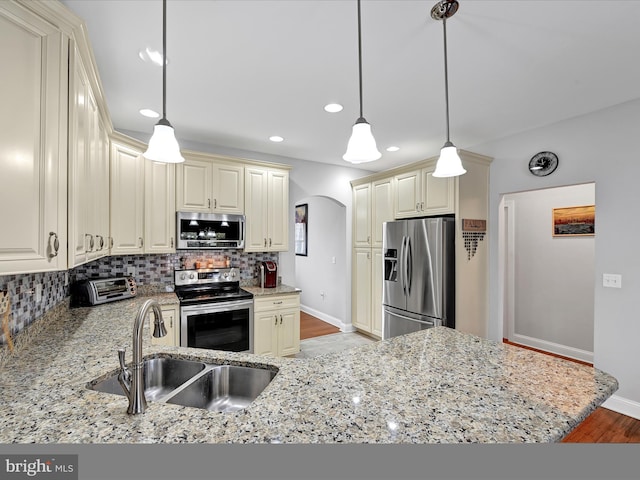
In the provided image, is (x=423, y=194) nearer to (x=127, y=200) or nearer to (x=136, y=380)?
(x=127, y=200)

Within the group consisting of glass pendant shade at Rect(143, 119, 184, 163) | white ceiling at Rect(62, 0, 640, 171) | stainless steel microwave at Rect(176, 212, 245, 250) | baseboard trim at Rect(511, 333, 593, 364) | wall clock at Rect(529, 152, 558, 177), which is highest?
white ceiling at Rect(62, 0, 640, 171)

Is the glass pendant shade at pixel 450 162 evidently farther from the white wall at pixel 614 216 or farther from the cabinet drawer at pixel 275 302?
the cabinet drawer at pixel 275 302

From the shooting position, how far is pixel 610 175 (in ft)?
8.61

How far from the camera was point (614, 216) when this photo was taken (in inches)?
103

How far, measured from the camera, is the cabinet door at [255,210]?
3531mm

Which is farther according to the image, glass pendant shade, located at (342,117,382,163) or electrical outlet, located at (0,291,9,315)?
glass pendant shade, located at (342,117,382,163)

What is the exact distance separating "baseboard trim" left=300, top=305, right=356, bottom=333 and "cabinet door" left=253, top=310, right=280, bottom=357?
5.30 feet

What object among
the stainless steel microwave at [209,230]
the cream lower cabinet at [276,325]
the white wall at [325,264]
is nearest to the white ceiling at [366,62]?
the stainless steel microwave at [209,230]

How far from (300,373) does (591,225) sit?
4.13 metres

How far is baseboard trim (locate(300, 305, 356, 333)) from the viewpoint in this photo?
15.7 feet

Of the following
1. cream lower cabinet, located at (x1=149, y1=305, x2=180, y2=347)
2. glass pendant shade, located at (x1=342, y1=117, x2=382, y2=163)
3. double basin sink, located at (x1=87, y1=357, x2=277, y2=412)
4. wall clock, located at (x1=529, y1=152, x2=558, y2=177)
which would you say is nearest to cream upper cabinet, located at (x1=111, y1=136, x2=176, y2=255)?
cream lower cabinet, located at (x1=149, y1=305, x2=180, y2=347)

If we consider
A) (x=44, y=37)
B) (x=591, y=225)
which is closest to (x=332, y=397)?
(x=44, y=37)

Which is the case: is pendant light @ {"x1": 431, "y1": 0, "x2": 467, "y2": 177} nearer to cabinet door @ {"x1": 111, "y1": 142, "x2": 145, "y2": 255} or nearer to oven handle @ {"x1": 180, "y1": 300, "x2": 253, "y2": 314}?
oven handle @ {"x1": 180, "y1": 300, "x2": 253, "y2": 314}

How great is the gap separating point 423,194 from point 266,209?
1.88 m
